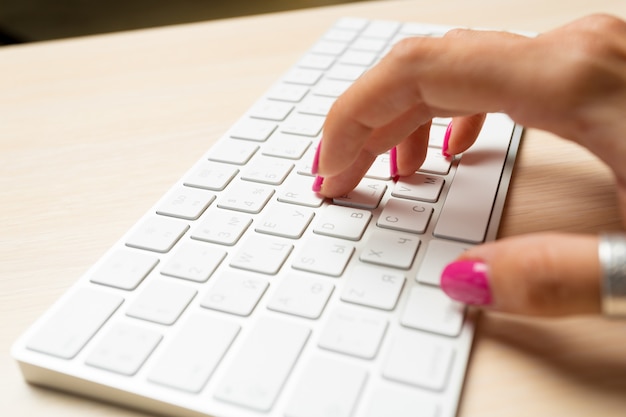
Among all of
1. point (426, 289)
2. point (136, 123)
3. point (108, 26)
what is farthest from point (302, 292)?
point (108, 26)

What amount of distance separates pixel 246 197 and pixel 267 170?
4 cm

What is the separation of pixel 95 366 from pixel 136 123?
0.35m

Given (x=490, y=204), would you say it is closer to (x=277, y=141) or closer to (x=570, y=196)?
(x=570, y=196)

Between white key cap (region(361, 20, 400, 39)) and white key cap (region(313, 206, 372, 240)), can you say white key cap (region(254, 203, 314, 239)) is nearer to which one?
white key cap (region(313, 206, 372, 240))

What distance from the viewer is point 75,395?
335mm

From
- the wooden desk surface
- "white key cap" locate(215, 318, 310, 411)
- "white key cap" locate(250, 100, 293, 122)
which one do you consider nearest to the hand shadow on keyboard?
the wooden desk surface

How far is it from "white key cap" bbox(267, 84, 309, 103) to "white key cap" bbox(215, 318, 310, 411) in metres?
0.33

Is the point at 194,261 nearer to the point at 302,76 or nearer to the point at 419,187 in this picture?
the point at 419,187

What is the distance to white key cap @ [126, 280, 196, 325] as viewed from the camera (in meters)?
0.35

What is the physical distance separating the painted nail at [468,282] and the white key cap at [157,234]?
0.19m

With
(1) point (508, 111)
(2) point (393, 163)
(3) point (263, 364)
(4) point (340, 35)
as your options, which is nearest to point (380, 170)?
(2) point (393, 163)

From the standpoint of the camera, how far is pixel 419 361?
0.31 m

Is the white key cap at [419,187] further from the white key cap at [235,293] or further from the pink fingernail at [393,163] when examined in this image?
the white key cap at [235,293]

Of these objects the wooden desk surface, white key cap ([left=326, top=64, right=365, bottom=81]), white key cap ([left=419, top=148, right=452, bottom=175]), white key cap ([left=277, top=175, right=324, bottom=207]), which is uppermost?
white key cap ([left=326, top=64, right=365, bottom=81])
